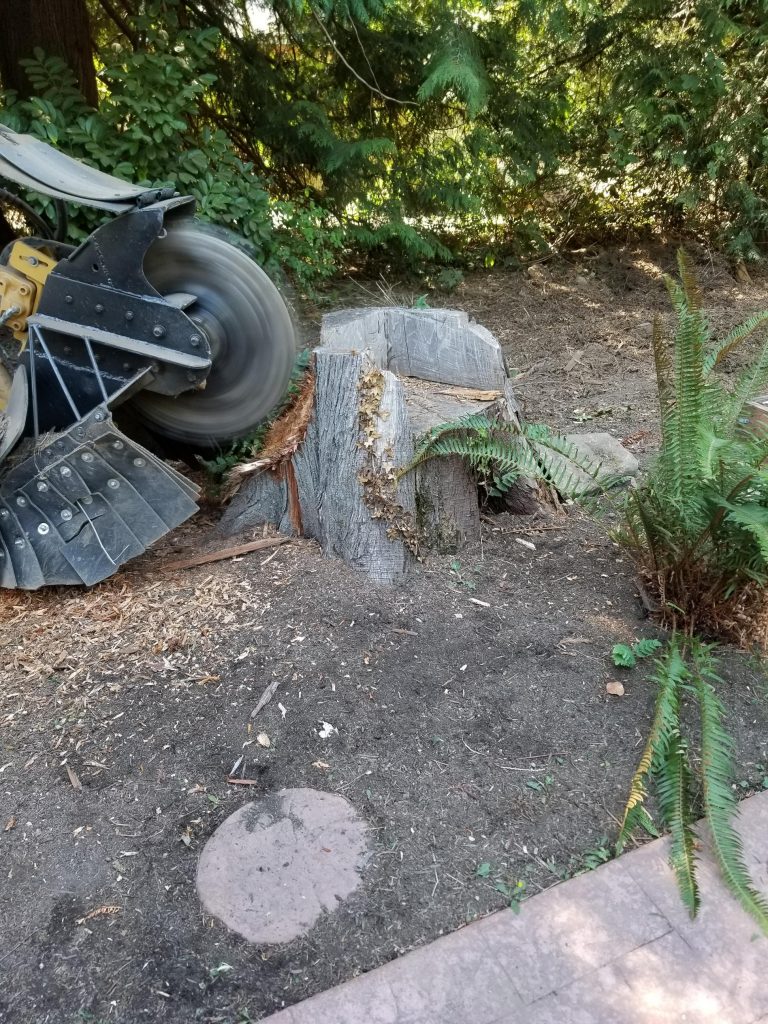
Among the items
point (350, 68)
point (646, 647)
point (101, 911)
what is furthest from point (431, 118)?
point (101, 911)

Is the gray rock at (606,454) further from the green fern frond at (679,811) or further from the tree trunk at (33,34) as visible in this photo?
the tree trunk at (33,34)

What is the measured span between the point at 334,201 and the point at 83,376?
3545 mm

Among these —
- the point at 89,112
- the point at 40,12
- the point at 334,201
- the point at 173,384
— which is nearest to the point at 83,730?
the point at 173,384

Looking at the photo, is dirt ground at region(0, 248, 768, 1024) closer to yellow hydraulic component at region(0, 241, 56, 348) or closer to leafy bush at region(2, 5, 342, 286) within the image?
yellow hydraulic component at region(0, 241, 56, 348)

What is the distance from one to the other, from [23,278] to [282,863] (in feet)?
7.74

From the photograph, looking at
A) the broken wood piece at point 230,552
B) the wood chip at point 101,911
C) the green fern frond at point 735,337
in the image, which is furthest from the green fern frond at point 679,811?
the broken wood piece at point 230,552

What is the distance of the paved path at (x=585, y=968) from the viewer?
1686mm

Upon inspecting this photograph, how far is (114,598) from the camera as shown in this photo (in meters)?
2.99

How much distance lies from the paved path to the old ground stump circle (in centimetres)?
22

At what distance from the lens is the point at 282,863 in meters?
2.01

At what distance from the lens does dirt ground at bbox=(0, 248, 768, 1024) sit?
5.97ft

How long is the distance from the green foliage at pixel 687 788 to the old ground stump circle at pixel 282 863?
0.78 m

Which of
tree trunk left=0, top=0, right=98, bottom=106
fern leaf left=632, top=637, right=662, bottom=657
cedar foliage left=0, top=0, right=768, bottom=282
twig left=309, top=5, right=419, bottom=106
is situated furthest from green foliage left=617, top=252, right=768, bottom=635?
tree trunk left=0, top=0, right=98, bottom=106

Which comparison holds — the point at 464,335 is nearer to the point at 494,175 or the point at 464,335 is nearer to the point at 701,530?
the point at 701,530
